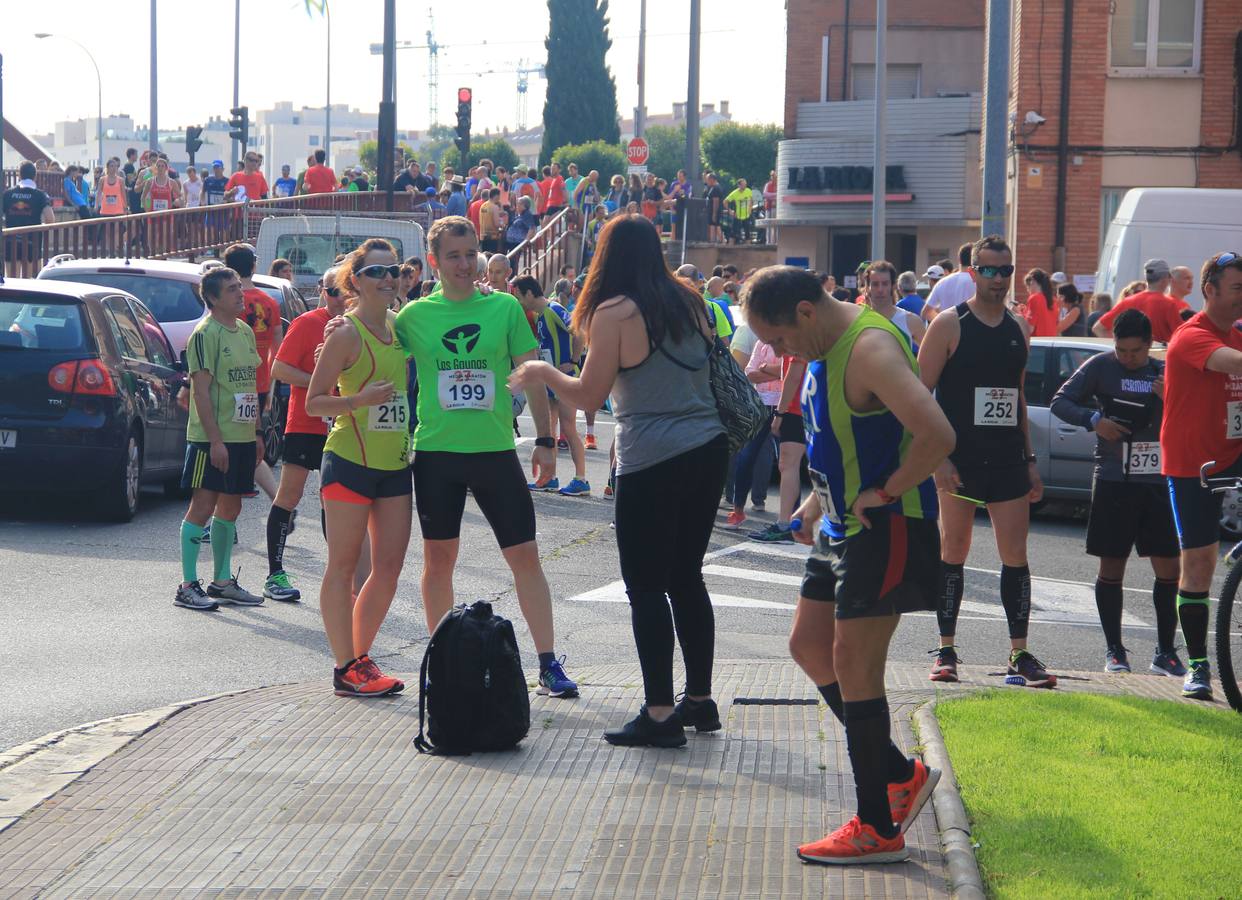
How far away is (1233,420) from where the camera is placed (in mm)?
7242

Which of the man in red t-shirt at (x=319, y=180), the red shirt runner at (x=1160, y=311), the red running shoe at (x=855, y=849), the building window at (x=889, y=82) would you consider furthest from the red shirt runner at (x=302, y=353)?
the building window at (x=889, y=82)

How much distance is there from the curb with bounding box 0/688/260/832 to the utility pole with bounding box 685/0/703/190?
2892cm

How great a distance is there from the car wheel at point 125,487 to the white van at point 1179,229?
11.5 metres

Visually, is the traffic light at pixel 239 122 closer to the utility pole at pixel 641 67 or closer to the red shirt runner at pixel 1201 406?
the utility pole at pixel 641 67

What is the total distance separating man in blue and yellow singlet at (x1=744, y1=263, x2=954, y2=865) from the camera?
470cm

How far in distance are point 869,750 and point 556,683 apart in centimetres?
230

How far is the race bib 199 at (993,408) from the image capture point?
7398 mm

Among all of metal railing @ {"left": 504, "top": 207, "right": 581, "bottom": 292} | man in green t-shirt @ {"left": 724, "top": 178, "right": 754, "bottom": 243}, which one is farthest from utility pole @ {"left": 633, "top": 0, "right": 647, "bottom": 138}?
metal railing @ {"left": 504, "top": 207, "right": 581, "bottom": 292}

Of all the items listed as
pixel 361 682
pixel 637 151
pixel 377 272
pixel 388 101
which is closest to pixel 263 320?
pixel 377 272

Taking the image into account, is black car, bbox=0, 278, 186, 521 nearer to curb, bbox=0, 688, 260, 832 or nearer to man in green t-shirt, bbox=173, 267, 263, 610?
man in green t-shirt, bbox=173, 267, 263, 610

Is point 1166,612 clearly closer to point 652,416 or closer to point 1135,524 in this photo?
point 1135,524

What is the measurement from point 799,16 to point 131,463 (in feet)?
110

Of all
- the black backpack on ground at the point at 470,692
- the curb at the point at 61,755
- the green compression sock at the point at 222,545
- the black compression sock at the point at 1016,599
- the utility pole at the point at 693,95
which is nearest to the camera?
the curb at the point at 61,755

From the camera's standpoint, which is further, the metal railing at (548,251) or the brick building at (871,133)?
the brick building at (871,133)
